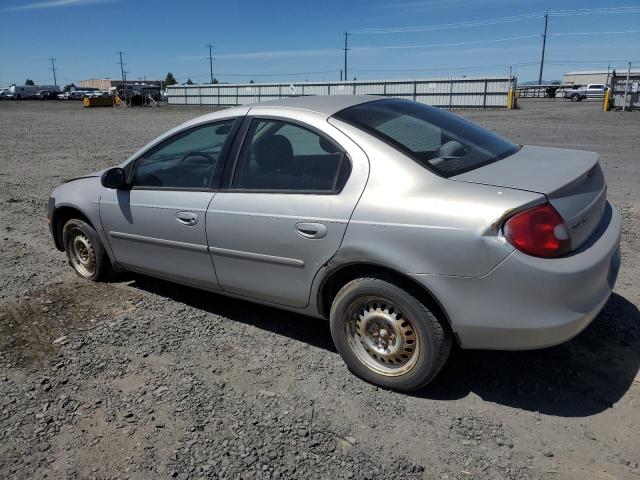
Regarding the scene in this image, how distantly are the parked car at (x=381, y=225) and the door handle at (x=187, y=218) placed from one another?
13 mm

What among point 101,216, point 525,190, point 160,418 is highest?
point 525,190

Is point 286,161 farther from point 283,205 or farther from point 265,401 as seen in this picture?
point 265,401

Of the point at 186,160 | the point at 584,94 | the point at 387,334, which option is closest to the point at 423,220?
the point at 387,334

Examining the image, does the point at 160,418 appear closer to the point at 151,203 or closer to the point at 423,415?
the point at 423,415

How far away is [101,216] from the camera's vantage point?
4.64 metres

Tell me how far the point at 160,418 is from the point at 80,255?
8.81 feet

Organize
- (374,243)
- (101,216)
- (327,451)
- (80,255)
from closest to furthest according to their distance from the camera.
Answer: (327,451)
(374,243)
(101,216)
(80,255)

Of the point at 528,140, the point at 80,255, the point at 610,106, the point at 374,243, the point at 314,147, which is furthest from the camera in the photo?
the point at 610,106

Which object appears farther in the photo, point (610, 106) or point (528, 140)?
point (610, 106)

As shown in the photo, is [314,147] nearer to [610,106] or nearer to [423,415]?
[423,415]

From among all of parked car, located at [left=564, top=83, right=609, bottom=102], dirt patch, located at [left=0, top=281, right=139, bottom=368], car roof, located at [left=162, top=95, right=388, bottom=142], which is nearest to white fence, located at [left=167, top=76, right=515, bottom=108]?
parked car, located at [left=564, top=83, right=609, bottom=102]

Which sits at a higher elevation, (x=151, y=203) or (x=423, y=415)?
(x=151, y=203)

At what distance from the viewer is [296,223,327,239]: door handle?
3.21m

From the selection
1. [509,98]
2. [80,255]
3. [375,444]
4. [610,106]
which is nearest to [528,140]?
[80,255]
